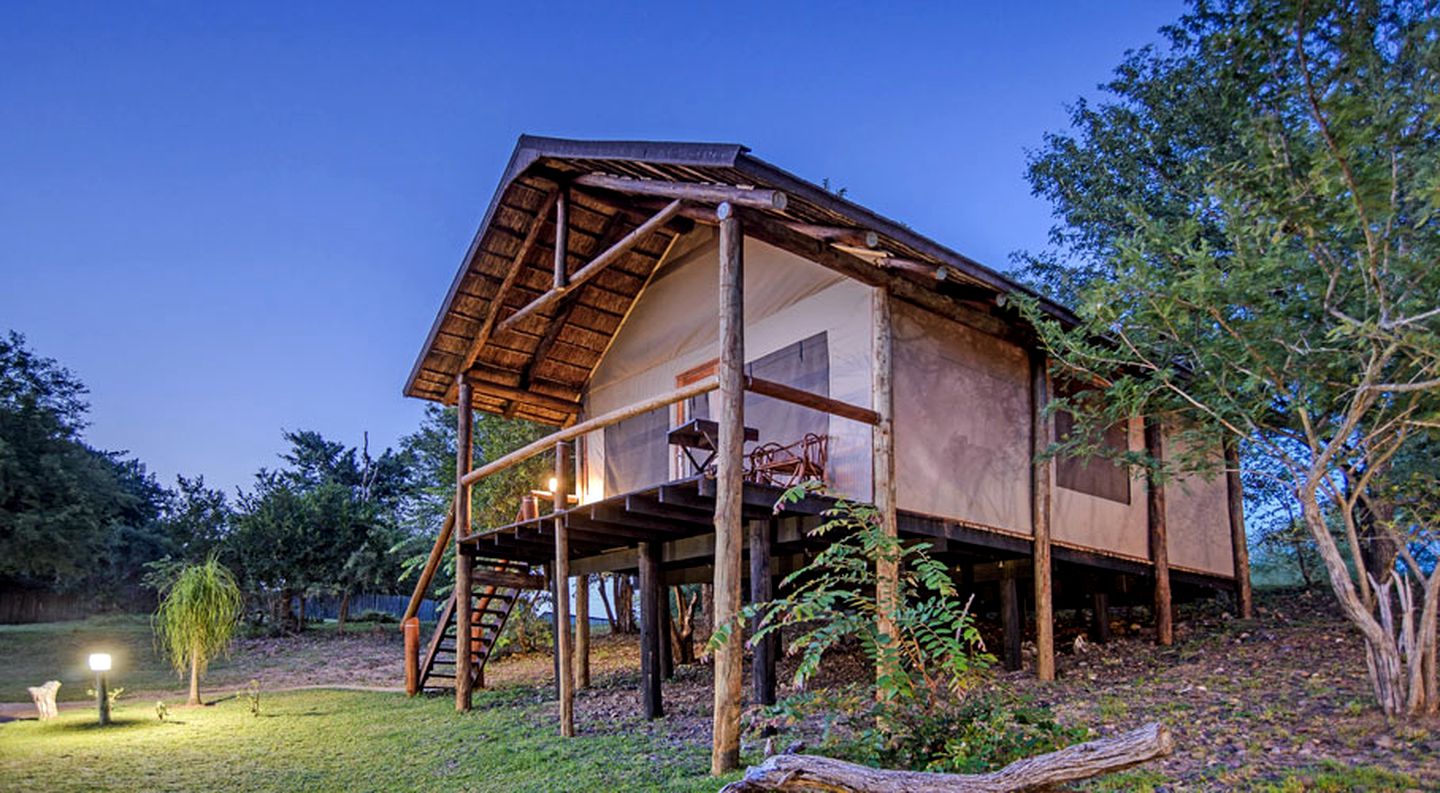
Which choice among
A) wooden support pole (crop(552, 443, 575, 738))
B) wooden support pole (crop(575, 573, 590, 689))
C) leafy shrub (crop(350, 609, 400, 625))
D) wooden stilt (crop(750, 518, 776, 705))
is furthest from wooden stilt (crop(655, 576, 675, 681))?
leafy shrub (crop(350, 609, 400, 625))

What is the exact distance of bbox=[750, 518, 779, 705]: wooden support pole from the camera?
27.1 feet

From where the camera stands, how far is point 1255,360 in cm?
720

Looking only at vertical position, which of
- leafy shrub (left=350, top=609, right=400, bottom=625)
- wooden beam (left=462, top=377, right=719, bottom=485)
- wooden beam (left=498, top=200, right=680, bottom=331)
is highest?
wooden beam (left=498, top=200, right=680, bottom=331)

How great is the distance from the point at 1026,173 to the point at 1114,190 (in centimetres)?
193

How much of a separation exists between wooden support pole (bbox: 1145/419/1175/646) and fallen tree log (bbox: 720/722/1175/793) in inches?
275

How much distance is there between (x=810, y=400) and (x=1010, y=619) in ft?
12.4

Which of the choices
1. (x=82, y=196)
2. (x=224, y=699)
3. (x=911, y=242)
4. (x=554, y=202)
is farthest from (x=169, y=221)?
(x=911, y=242)

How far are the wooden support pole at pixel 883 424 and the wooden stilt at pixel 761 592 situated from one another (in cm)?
94

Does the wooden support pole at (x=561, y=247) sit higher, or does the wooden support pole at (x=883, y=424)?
the wooden support pole at (x=561, y=247)

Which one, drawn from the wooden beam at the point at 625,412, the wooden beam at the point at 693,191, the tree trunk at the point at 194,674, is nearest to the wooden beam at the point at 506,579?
the wooden beam at the point at 625,412

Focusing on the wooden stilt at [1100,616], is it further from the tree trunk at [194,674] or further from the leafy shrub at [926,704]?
the tree trunk at [194,674]

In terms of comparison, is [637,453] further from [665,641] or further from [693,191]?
[693,191]

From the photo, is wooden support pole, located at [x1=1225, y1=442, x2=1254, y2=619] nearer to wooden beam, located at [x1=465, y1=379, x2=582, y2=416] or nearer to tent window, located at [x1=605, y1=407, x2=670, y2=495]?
tent window, located at [x1=605, y1=407, x2=670, y2=495]

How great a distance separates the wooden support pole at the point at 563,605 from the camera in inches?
364
